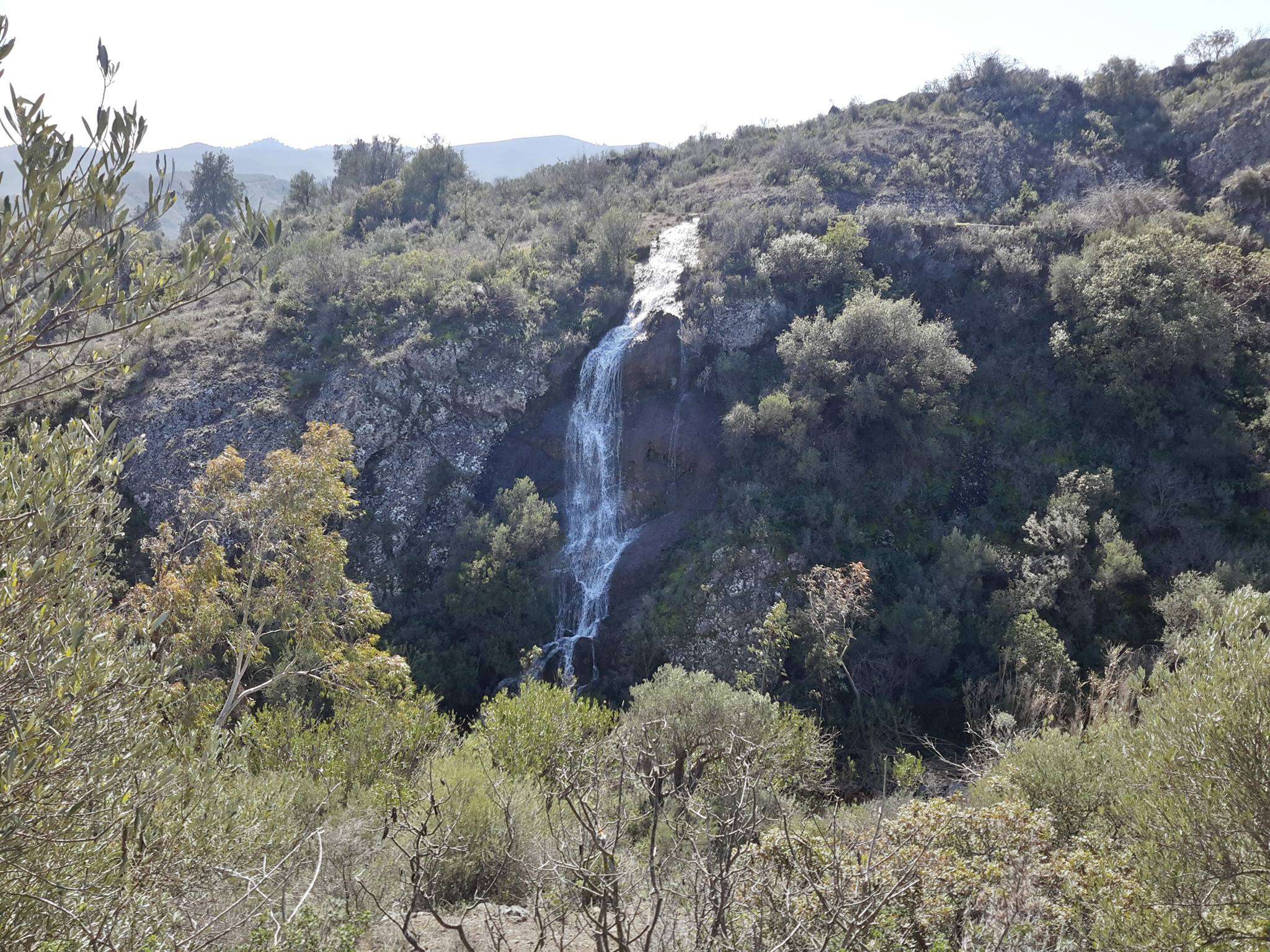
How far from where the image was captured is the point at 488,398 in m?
21.5

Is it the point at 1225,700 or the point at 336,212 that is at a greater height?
the point at 336,212

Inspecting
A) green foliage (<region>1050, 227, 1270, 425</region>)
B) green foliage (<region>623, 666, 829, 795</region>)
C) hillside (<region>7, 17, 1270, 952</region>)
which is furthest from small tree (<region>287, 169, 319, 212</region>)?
green foliage (<region>1050, 227, 1270, 425</region>)

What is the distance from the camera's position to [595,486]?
66.9 feet

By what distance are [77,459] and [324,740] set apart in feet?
22.2

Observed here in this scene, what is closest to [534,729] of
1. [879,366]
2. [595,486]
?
[595,486]

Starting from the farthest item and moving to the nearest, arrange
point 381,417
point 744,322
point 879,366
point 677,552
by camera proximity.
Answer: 1. point 744,322
2. point 381,417
3. point 879,366
4. point 677,552

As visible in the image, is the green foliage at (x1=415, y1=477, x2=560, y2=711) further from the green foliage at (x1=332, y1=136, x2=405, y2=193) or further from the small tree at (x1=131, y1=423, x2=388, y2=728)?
the green foliage at (x1=332, y1=136, x2=405, y2=193)

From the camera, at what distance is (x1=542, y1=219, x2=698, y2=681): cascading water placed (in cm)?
1814

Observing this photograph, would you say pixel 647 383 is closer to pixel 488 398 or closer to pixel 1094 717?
pixel 488 398

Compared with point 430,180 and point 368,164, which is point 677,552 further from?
point 368,164

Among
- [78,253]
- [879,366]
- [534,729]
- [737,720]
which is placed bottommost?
[534,729]

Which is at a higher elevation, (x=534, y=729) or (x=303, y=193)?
(x=303, y=193)

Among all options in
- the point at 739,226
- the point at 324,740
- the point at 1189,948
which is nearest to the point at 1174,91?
the point at 739,226

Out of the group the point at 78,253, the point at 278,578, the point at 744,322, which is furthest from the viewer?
the point at 744,322
